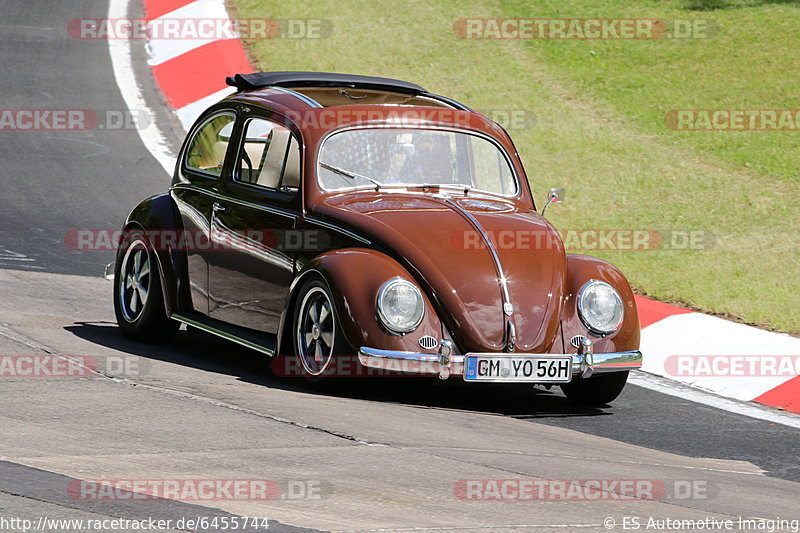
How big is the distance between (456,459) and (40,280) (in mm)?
5097

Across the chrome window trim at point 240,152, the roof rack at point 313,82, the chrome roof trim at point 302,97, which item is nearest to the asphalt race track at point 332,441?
the chrome window trim at point 240,152

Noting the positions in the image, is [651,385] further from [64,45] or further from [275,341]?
[64,45]

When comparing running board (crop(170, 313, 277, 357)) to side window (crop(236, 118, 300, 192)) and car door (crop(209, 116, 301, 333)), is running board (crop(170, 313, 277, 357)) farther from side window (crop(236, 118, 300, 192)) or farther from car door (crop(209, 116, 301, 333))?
side window (crop(236, 118, 300, 192))

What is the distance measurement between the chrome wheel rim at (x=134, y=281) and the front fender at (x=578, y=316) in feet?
9.47

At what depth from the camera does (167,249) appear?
852cm

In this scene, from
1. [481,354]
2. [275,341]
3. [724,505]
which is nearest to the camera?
[724,505]

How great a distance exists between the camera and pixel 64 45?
1750 cm

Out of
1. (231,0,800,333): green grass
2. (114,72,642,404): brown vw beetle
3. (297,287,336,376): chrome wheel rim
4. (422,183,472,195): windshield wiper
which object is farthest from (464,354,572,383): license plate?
(231,0,800,333): green grass

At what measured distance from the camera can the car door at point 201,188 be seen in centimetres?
834

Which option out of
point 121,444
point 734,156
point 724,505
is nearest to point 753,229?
point 734,156

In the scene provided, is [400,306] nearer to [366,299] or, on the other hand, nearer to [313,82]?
[366,299]

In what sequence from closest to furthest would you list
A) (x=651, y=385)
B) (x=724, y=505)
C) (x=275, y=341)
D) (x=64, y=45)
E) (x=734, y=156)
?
1. (x=724, y=505)
2. (x=275, y=341)
3. (x=651, y=385)
4. (x=734, y=156)
5. (x=64, y=45)

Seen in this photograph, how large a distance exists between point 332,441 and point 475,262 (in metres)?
1.58

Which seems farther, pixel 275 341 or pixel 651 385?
pixel 651 385
